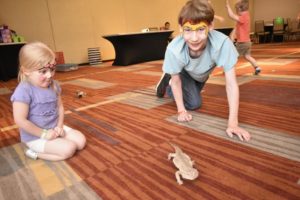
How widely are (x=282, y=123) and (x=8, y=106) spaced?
2.68 m

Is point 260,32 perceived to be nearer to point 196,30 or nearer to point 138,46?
point 138,46

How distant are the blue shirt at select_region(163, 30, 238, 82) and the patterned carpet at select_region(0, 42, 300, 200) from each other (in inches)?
15.2

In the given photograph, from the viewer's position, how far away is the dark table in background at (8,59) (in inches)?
190

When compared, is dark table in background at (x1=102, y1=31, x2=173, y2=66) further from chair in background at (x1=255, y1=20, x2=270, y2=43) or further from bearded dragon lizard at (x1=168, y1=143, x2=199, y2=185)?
chair in background at (x1=255, y1=20, x2=270, y2=43)

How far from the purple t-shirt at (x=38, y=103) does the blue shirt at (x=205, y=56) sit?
0.76 m

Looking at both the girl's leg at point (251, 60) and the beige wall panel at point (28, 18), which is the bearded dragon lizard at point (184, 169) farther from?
the beige wall panel at point (28, 18)

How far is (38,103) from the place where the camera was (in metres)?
1.34

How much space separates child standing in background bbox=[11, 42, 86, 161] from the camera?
1.25 meters

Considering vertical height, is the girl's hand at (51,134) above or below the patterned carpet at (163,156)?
above

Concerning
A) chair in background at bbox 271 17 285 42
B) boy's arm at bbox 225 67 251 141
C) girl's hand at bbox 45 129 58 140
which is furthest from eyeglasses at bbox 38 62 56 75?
chair in background at bbox 271 17 285 42

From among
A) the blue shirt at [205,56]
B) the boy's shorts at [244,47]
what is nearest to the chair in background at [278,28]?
the boy's shorts at [244,47]

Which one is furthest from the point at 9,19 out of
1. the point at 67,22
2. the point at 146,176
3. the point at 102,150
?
the point at 146,176

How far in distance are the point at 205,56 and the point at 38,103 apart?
1046mm

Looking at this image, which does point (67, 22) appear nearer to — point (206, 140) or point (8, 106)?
point (8, 106)
